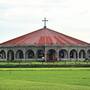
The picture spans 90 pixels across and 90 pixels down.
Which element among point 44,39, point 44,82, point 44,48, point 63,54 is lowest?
point 44,82

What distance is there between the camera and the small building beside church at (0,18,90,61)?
315 ft

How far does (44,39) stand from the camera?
330 ft

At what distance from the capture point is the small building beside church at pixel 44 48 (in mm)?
96062

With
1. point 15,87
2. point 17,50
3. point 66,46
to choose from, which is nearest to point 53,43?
point 66,46

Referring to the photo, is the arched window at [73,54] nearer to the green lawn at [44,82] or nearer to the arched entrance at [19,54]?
the arched entrance at [19,54]

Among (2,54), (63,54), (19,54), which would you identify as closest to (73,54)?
(63,54)

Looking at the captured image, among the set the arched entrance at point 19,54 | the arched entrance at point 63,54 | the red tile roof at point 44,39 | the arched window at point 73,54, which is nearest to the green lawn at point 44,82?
the red tile roof at point 44,39

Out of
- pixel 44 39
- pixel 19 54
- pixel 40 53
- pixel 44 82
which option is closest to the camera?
pixel 44 82

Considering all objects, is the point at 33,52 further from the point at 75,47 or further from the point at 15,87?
the point at 15,87

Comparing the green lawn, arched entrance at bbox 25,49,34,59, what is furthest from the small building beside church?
the green lawn

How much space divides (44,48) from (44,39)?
491 cm

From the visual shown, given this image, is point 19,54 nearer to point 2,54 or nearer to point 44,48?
point 2,54

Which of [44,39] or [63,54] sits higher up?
[44,39]

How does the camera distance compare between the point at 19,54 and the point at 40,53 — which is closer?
the point at 40,53
